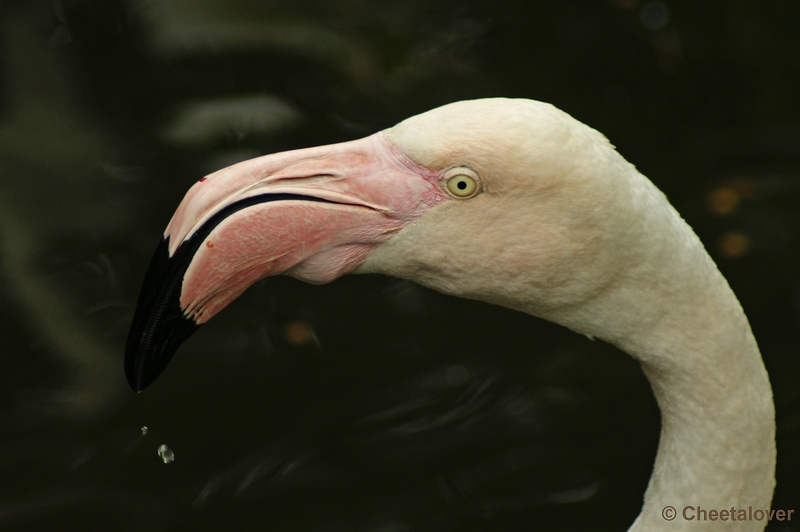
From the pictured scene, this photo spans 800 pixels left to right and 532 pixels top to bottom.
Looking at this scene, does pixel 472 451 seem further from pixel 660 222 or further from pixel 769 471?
pixel 660 222

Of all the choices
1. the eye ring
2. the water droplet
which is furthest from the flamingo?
the water droplet

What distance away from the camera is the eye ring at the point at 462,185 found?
7.32 ft

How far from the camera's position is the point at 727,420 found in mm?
2539

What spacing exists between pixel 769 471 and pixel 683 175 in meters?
2.48

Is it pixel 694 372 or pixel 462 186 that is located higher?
pixel 462 186

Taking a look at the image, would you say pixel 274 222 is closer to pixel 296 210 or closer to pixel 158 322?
pixel 296 210

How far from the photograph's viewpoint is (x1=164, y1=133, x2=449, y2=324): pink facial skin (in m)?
2.26

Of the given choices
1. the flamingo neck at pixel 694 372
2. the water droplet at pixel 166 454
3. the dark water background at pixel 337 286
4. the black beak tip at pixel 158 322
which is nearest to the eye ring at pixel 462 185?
the flamingo neck at pixel 694 372

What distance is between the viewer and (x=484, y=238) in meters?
2.30

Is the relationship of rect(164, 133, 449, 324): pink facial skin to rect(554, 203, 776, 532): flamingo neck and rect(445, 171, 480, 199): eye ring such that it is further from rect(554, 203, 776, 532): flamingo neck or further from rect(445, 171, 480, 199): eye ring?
rect(554, 203, 776, 532): flamingo neck

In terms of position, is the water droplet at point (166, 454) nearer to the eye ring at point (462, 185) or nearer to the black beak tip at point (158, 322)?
the black beak tip at point (158, 322)

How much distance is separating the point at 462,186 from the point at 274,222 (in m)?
0.51

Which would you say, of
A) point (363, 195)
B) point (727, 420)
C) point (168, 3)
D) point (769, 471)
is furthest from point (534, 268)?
point (168, 3)

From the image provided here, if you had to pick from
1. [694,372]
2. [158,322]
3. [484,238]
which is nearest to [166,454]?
[158,322]
